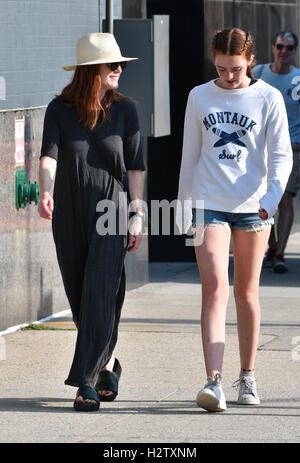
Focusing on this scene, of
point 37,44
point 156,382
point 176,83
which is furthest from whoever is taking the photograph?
point 176,83

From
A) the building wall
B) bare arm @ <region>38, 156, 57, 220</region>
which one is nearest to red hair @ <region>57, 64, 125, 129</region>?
bare arm @ <region>38, 156, 57, 220</region>

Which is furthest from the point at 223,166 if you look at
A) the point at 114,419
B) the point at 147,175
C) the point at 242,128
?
the point at 147,175

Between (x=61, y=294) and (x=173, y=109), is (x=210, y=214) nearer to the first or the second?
(x=61, y=294)

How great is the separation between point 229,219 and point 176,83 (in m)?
5.84

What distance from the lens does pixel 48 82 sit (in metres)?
9.28

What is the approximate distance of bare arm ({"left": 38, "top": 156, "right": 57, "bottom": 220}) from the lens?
634cm

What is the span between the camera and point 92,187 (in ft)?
21.4

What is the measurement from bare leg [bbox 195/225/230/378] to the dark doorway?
5.83 metres

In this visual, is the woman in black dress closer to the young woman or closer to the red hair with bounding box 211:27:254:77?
the young woman

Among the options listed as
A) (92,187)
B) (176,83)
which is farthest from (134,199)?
(176,83)

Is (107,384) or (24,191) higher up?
(24,191)

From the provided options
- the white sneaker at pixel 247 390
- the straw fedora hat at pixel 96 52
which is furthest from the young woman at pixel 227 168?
the straw fedora hat at pixel 96 52

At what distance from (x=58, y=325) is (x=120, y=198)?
250cm

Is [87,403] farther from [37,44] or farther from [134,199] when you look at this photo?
[37,44]
